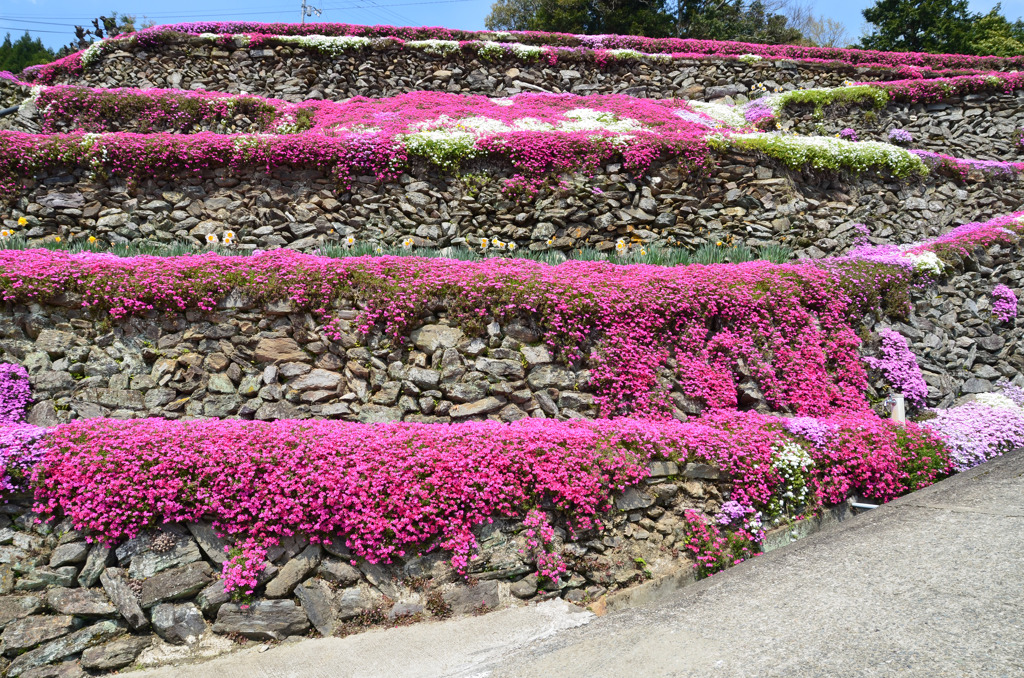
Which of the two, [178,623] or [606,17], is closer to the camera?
[178,623]

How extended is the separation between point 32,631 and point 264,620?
2.09m

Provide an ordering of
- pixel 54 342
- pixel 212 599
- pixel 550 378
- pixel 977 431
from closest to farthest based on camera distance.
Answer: pixel 212 599, pixel 54 342, pixel 550 378, pixel 977 431

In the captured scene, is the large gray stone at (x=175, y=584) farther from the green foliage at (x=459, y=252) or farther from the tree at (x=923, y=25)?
the tree at (x=923, y=25)

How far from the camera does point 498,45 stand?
A: 2108 centimetres

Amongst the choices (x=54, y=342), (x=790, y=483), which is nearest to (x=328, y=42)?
(x=54, y=342)

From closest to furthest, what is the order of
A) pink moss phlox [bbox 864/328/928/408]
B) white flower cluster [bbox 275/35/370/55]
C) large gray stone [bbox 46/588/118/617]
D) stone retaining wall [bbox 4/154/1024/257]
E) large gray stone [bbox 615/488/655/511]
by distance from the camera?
large gray stone [bbox 46/588/118/617]
large gray stone [bbox 615/488/655/511]
pink moss phlox [bbox 864/328/928/408]
stone retaining wall [bbox 4/154/1024/257]
white flower cluster [bbox 275/35/370/55]

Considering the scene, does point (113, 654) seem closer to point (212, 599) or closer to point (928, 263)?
point (212, 599)

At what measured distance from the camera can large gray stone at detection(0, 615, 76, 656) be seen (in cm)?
520

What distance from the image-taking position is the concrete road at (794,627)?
4070mm

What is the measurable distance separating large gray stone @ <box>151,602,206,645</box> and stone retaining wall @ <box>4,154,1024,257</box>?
7.27m

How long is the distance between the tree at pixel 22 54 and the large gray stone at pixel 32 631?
43.0m

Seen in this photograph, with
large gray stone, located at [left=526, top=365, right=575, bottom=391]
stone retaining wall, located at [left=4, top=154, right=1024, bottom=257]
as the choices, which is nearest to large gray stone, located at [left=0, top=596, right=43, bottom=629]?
large gray stone, located at [left=526, top=365, right=575, bottom=391]

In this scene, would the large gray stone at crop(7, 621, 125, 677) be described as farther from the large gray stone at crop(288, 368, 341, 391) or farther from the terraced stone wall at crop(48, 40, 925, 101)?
the terraced stone wall at crop(48, 40, 925, 101)

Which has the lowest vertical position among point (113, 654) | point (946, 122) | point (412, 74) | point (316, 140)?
point (113, 654)
